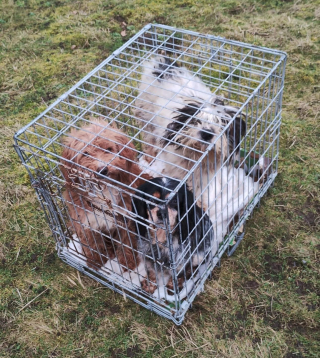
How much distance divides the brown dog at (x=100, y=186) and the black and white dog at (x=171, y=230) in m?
0.12

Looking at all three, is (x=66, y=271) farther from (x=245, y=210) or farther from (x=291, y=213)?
(x=291, y=213)

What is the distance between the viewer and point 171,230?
7.32 ft

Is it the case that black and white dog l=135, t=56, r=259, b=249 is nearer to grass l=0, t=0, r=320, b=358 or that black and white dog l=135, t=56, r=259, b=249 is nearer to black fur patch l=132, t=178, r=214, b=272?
black fur patch l=132, t=178, r=214, b=272

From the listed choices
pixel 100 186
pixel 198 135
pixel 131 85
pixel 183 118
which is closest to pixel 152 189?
pixel 100 186

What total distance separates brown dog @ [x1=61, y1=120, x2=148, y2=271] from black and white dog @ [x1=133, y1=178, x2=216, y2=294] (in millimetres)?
119

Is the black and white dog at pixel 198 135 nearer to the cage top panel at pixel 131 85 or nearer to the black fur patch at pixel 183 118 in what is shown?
the black fur patch at pixel 183 118

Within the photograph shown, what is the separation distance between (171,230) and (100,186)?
54cm

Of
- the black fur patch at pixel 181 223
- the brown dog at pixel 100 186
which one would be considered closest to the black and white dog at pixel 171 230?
the black fur patch at pixel 181 223

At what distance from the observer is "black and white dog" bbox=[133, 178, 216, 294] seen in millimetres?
2334

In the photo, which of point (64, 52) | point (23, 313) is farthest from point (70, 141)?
point (64, 52)

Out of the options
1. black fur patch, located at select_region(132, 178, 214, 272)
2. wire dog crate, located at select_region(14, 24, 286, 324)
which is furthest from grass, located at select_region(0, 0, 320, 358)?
black fur patch, located at select_region(132, 178, 214, 272)

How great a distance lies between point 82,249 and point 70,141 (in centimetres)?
90

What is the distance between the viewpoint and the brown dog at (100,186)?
2.45m

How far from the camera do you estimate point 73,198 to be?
283cm
